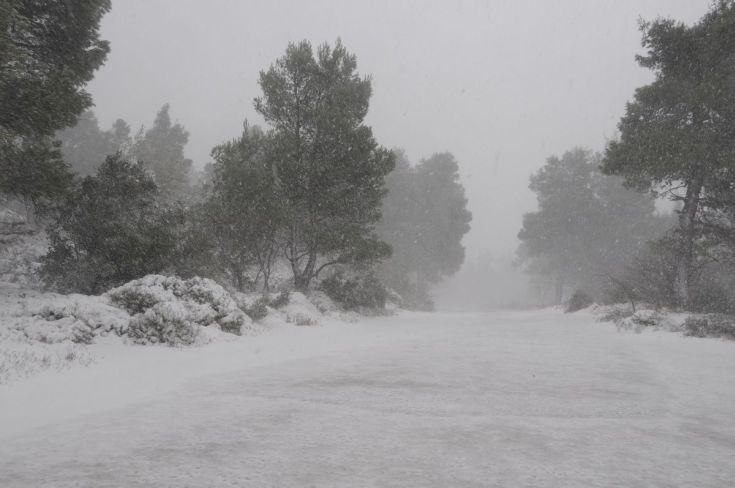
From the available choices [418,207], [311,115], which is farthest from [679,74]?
[418,207]

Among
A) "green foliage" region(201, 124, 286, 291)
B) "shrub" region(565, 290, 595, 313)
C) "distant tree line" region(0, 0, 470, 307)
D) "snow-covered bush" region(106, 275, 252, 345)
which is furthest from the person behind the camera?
"shrub" region(565, 290, 595, 313)

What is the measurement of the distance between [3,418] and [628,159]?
17.3m

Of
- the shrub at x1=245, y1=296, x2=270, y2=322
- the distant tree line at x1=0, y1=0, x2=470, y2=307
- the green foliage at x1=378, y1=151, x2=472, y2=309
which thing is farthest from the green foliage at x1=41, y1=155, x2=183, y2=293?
the green foliage at x1=378, y1=151, x2=472, y2=309

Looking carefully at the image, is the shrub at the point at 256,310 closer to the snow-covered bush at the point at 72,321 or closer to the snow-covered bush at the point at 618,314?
the snow-covered bush at the point at 72,321

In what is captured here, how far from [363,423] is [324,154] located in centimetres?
1304

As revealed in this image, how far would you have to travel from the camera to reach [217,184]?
46.7ft

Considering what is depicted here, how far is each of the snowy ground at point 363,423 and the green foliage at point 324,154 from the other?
8.90 meters

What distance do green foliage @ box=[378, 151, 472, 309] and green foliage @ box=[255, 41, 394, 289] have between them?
85.5 feet

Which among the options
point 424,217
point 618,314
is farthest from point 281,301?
point 424,217

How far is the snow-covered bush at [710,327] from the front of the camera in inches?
411

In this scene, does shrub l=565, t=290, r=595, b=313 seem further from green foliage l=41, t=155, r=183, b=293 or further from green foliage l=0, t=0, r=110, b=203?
green foliage l=0, t=0, r=110, b=203

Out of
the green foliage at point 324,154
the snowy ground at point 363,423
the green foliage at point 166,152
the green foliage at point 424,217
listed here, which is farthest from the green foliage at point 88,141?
the snowy ground at point 363,423

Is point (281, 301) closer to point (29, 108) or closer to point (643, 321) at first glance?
point (29, 108)

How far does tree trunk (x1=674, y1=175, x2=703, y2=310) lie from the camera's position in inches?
592
